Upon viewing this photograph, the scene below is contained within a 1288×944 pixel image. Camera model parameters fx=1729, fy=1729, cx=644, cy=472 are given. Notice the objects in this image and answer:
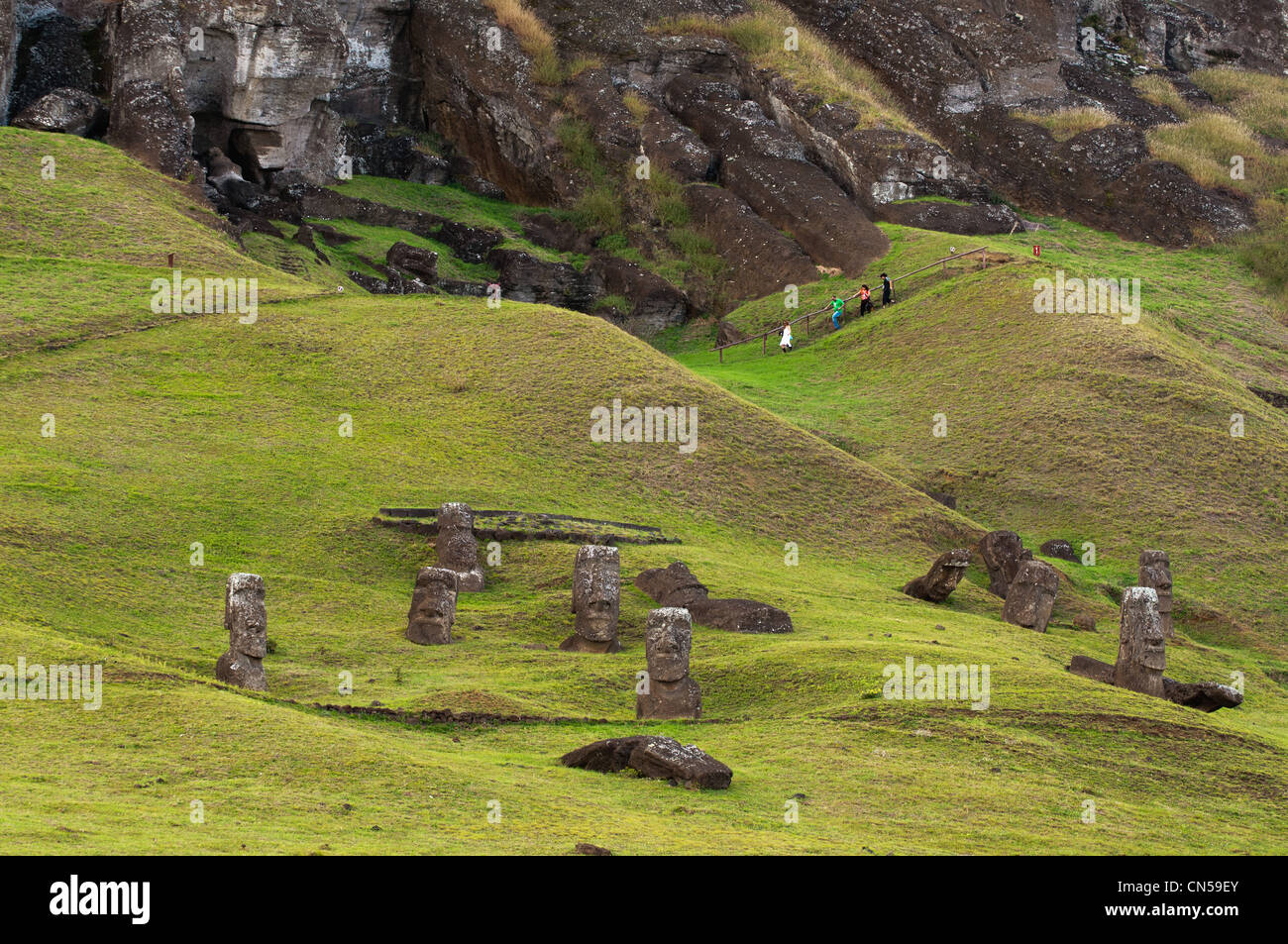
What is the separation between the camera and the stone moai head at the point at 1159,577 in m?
30.5

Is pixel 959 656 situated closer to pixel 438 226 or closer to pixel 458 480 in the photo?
pixel 458 480

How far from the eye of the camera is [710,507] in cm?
3291

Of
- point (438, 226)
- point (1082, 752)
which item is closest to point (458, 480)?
point (1082, 752)

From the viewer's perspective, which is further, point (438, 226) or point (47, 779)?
A: point (438, 226)

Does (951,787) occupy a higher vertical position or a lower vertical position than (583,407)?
lower

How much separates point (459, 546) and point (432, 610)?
3.74 metres

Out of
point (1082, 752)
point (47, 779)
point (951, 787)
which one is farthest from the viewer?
point (1082, 752)

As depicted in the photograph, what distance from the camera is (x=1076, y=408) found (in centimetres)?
4050

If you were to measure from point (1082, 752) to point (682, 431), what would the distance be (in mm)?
17394

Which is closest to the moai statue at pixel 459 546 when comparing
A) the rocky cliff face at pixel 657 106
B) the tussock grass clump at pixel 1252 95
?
the rocky cliff face at pixel 657 106
